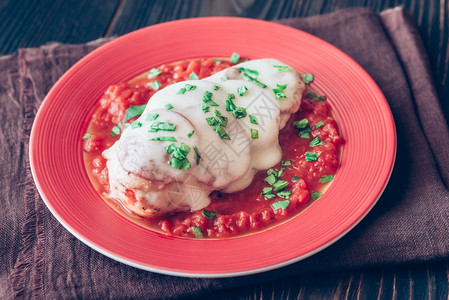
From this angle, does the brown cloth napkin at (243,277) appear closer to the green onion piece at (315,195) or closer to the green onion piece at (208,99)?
the green onion piece at (315,195)

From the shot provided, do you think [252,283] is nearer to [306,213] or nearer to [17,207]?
[306,213]

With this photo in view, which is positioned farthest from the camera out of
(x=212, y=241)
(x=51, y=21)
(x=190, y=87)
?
(x=51, y=21)

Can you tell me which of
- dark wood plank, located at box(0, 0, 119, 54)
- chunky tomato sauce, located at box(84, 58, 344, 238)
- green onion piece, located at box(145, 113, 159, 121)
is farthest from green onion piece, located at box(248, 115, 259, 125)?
dark wood plank, located at box(0, 0, 119, 54)

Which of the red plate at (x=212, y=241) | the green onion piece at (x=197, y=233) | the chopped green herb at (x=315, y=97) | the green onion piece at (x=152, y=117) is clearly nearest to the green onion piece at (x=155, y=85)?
the red plate at (x=212, y=241)

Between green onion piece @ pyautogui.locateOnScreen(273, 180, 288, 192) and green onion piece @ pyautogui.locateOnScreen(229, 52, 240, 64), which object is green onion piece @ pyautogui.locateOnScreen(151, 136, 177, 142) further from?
green onion piece @ pyautogui.locateOnScreen(229, 52, 240, 64)

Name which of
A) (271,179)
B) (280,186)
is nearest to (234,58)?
(271,179)

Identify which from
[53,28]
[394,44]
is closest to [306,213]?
[394,44]

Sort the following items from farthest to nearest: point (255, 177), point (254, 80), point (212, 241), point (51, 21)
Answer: point (51, 21) < point (254, 80) < point (255, 177) < point (212, 241)

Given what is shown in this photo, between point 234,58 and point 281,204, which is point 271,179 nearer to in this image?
point 281,204
